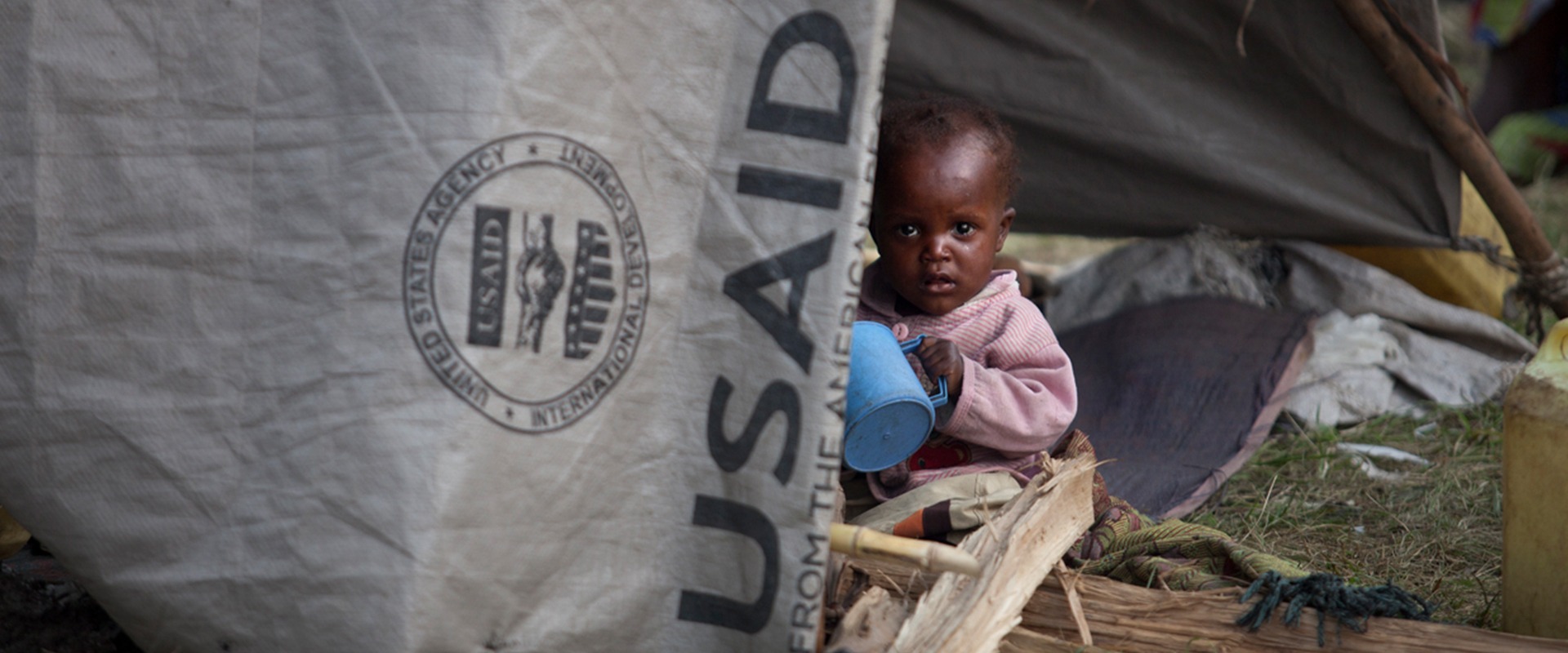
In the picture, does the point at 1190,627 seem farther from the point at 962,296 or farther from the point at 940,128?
the point at 940,128

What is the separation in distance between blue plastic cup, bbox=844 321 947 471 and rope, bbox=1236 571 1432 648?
493 millimetres

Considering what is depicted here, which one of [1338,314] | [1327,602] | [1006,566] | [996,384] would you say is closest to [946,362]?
[996,384]

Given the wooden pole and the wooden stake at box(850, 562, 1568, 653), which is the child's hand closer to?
the wooden stake at box(850, 562, 1568, 653)

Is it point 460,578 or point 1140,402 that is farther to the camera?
point 1140,402

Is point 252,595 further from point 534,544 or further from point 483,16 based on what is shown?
point 483,16

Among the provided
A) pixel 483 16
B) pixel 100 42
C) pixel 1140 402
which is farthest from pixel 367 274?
pixel 1140 402

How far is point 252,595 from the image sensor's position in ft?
4.42

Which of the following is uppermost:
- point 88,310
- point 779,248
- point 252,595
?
point 779,248

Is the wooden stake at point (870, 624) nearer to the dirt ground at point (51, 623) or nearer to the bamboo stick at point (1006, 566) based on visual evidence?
the bamboo stick at point (1006, 566)

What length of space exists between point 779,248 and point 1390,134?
2.20 m

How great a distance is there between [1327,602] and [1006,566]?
43 centimetres

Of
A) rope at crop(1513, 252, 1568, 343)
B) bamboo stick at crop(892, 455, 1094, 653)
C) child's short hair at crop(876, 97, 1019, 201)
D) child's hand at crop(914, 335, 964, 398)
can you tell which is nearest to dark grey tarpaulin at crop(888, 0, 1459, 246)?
rope at crop(1513, 252, 1568, 343)

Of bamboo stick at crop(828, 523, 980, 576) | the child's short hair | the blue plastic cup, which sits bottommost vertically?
bamboo stick at crop(828, 523, 980, 576)

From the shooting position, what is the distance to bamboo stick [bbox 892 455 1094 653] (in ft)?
4.62
